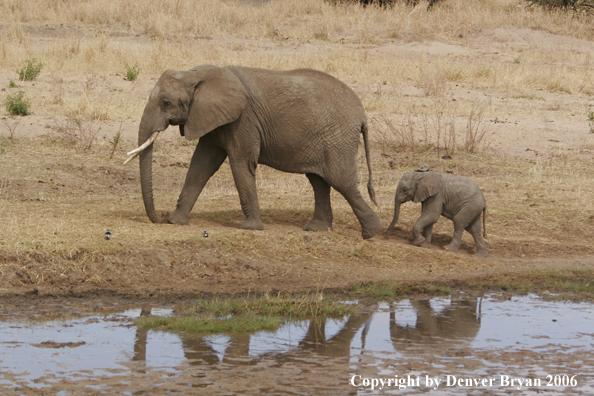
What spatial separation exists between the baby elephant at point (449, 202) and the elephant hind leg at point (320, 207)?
86 cm

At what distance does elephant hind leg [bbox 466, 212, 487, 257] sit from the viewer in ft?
28.9

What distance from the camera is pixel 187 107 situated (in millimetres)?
8078

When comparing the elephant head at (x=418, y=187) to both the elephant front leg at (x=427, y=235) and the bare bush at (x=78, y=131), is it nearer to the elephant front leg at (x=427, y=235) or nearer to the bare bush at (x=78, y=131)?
the elephant front leg at (x=427, y=235)

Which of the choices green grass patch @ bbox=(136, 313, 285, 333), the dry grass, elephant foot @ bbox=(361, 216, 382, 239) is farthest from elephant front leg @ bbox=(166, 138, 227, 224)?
the dry grass

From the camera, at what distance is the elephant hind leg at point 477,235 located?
8820mm

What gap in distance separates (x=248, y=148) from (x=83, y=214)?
2.02m

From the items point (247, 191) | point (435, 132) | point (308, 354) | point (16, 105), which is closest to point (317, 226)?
point (247, 191)

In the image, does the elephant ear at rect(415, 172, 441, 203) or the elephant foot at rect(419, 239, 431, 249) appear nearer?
the elephant ear at rect(415, 172, 441, 203)

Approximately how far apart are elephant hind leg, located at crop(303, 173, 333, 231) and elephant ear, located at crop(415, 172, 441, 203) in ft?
3.30

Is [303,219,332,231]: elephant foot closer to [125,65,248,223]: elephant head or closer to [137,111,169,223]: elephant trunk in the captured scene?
[125,65,248,223]: elephant head

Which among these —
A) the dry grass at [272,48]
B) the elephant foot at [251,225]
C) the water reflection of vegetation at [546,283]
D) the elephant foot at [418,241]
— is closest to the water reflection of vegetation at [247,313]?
the water reflection of vegetation at [546,283]

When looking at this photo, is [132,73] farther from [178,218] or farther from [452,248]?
[452,248]

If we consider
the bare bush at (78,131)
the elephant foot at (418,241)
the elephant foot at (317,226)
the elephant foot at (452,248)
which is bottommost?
the elephant foot at (452,248)

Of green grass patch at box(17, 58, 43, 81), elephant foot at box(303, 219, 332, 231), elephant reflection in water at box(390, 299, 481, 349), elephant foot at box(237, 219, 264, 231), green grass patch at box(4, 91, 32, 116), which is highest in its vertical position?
green grass patch at box(17, 58, 43, 81)
